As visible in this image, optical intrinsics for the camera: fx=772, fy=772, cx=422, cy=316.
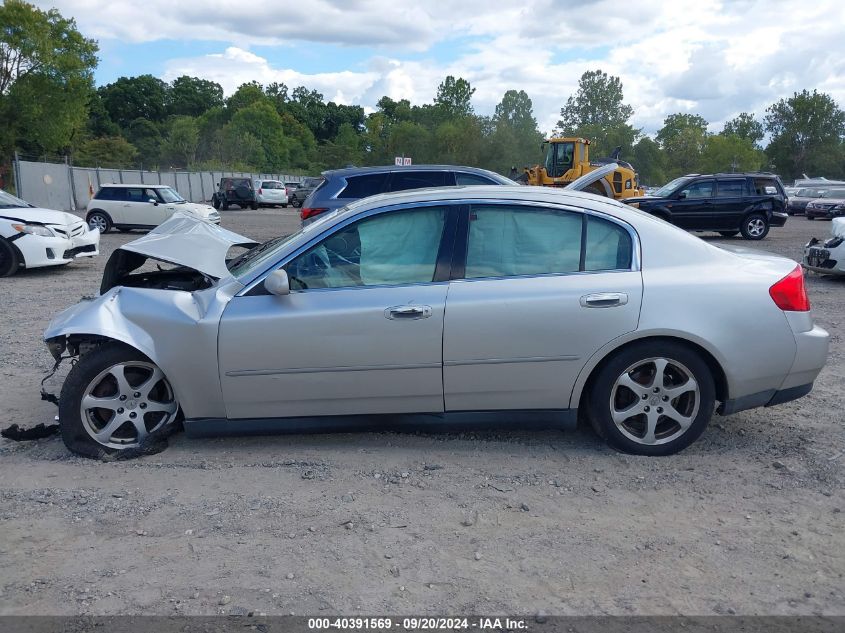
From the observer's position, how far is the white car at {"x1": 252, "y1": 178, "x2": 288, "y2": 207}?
128 ft

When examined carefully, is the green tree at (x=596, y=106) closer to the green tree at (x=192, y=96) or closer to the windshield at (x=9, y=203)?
the green tree at (x=192, y=96)

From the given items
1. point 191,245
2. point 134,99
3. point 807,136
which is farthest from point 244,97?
point 191,245

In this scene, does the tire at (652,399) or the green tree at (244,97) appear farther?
the green tree at (244,97)

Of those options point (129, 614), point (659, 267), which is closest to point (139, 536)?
point (129, 614)

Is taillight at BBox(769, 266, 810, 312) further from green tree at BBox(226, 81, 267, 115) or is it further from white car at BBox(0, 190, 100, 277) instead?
green tree at BBox(226, 81, 267, 115)

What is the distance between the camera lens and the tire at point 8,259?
1227cm

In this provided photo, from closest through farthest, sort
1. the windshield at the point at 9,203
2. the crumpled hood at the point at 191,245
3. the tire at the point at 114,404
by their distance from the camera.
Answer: the tire at the point at 114,404 < the crumpled hood at the point at 191,245 < the windshield at the point at 9,203

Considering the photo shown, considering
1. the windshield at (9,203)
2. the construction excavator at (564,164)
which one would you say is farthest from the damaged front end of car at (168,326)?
the construction excavator at (564,164)

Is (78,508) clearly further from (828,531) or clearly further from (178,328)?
(828,531)

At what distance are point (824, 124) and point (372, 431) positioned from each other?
91078mm

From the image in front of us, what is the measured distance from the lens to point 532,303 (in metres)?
4.45

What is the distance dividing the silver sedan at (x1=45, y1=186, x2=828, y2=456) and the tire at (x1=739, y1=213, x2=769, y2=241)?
17.2 m

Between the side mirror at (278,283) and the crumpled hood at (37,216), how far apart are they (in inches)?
380

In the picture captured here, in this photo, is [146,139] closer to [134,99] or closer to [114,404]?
[134,99]
